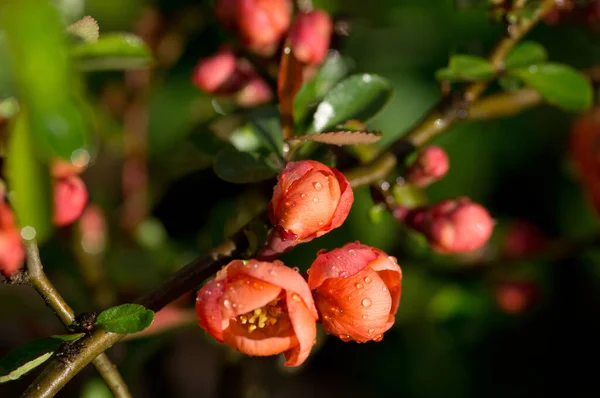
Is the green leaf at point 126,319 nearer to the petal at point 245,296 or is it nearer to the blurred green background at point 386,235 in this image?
the petal at point 245,296

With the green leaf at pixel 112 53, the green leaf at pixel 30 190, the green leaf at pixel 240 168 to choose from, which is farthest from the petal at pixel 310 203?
the green leaf at pixel 112 53

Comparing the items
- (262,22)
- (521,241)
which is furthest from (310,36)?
(521,241)

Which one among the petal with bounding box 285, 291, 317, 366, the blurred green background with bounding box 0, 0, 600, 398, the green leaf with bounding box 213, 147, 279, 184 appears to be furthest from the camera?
the blurred green background with bounding box 0, 0, 600, 398

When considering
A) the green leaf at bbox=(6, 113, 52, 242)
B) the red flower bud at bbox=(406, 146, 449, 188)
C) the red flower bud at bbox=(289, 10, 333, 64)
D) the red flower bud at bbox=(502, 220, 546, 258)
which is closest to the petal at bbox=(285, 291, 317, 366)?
the green leaf at bbox=(6, 113, 52, 242)

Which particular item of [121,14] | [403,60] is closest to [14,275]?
[121,14]

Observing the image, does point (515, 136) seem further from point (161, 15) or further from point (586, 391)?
point (161, 15)

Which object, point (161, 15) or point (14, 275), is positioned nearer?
point (14, 275)

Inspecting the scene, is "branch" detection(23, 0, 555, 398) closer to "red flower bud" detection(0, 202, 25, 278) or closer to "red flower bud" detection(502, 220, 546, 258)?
"red flower bud" detection(0, 202, 25, 278)
